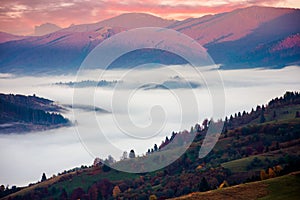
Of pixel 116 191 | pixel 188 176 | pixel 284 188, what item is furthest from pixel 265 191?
pixel 116 191

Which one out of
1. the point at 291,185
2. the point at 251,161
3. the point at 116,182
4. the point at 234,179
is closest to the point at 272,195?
the point at 291,185

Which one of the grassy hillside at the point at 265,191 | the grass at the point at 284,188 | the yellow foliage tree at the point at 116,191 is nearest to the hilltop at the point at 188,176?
the yellow foliage tree at the point at 116,191

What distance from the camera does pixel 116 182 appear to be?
610ft

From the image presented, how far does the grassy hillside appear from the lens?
3524 inches

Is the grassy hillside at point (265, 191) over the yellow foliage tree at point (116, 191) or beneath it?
beneath

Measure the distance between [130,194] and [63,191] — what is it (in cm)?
3877

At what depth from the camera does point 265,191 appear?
92750mm

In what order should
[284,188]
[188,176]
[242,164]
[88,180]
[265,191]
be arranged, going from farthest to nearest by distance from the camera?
1. [88,180]
2. [188,176]
3. [242,164]
4. [265,191]
5. [284,188]

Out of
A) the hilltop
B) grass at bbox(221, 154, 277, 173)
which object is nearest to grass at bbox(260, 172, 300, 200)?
the hilltop

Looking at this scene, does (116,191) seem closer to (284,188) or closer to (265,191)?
(265,191)

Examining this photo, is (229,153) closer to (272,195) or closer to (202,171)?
(202,171)

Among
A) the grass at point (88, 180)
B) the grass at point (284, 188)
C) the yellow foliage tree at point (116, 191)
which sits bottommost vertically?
the grass at point (284, 188)

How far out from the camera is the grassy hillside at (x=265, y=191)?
3524 inches

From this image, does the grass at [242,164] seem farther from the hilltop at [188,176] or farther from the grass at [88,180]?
the grass at [88,180]
